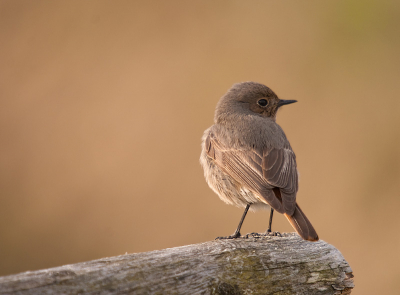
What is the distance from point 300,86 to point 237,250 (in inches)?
208

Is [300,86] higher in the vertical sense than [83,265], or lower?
higher

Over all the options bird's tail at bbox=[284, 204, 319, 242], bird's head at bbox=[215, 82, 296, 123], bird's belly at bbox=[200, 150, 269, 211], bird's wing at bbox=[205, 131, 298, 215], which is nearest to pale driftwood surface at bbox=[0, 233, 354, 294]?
bird's tail at bbox=[284, 204, 319, 242]

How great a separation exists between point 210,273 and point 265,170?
1.95 m

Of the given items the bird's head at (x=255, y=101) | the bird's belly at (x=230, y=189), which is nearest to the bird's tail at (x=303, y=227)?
the bird's belly at (x=230, y=189)

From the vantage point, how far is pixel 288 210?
3832 mm

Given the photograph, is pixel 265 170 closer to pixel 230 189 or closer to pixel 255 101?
pixel 230 189

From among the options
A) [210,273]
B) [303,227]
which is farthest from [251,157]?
A: [210,273]

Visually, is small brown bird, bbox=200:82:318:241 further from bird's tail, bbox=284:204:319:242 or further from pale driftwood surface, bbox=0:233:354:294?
pale driftwood surface, bbox=0:233:354:294

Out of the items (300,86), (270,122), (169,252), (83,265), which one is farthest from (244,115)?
(83,265)

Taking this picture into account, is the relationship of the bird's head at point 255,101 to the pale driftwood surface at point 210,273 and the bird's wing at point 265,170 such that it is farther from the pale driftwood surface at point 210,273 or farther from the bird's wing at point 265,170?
the pale driftwood surface at point 210,273

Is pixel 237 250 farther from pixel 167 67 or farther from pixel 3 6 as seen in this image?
pixel 3 6

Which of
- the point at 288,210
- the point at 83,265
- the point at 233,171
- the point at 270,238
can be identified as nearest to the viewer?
the point at 83,265

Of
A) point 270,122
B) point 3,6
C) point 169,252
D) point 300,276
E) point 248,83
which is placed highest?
point 3,6

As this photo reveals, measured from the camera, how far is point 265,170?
4.49 m
